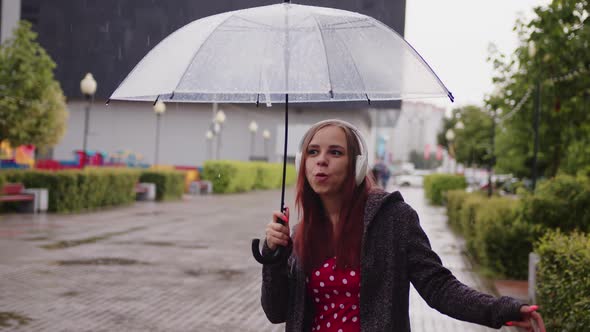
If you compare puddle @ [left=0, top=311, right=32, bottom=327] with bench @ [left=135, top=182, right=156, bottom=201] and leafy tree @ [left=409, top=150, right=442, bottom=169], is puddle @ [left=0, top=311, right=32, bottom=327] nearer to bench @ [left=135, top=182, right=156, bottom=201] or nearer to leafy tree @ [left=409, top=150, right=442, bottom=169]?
bench @ [left=135, top=182, right=156, bottom=201]

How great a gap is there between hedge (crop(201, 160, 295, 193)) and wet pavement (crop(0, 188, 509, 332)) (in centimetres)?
1338

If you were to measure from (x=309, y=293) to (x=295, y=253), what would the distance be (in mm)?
155

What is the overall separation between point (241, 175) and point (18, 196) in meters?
20.6

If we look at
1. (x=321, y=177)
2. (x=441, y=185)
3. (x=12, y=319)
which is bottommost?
(x=12, y=319)

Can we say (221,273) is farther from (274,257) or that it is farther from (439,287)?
(439,287)

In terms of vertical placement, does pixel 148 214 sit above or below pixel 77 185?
below

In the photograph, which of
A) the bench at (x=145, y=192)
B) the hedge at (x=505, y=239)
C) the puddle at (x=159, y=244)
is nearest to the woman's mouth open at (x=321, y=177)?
the hedge at (x=505, y=239)

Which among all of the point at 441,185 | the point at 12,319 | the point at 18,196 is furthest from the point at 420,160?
the point at 12,319

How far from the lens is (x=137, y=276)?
33.3 ft

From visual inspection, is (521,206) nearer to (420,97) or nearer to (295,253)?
(420,97)

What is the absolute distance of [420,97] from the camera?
3.48 meters

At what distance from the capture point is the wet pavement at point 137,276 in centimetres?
745

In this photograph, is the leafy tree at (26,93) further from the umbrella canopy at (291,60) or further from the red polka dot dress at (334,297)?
the red polka dot dress at (334,297)

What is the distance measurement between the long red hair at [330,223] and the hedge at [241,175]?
26744 millimetres
